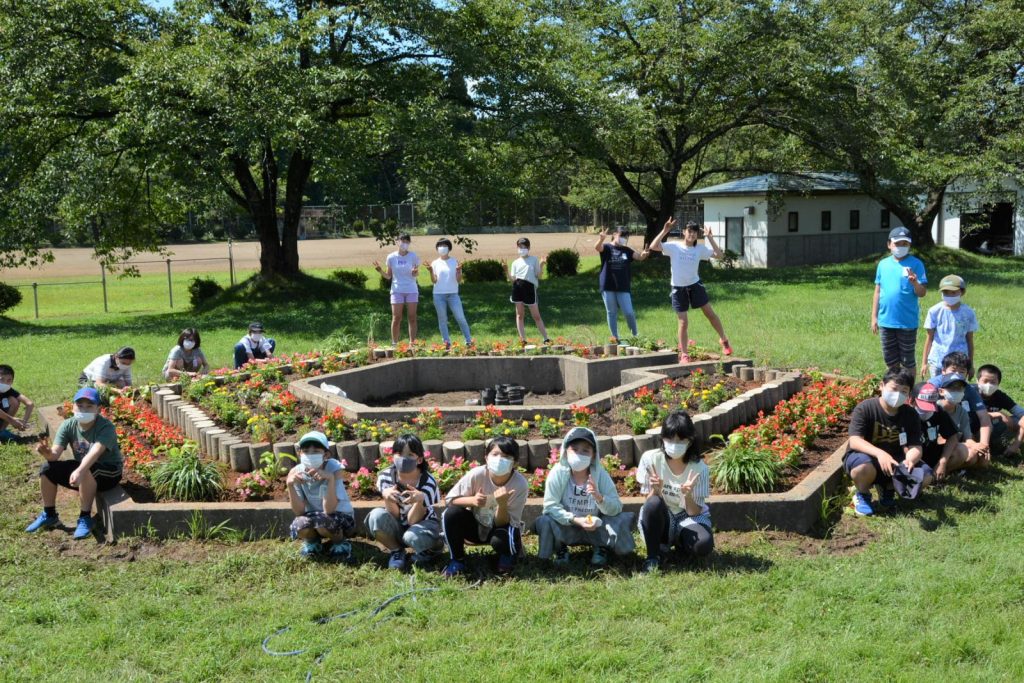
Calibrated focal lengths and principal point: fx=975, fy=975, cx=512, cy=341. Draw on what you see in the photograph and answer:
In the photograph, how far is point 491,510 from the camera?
19.0 ft

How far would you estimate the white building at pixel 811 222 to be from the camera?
33062mm

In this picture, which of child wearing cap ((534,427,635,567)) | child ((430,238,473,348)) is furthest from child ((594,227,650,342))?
child wearing cap ((534,427,635,567))

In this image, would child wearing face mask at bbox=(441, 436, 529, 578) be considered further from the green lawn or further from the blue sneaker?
the blue sneaker

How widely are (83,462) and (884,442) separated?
5478mm

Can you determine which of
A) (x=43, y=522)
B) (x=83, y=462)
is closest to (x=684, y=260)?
(x=83, y=462)

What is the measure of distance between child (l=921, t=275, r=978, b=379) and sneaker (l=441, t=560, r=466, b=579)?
15.9 feet

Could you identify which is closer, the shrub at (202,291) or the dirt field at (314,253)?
the shrub at (202,291)

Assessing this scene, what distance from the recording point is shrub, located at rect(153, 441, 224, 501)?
269 inches

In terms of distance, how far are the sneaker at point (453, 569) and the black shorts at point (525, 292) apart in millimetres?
7109

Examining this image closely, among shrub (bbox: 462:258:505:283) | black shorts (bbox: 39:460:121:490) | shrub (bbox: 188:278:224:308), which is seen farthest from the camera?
shrub (bbox: 462:258:505:283)

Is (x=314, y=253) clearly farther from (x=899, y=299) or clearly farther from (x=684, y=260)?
(x=899, y=299)

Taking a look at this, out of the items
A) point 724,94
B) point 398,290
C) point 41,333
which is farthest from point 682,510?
point 724,94

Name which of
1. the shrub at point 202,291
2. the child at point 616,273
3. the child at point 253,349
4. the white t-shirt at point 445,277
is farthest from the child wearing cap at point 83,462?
the shrub at point 202,291

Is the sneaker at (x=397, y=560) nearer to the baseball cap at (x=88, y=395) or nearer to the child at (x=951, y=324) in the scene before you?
the baseball cap at (x=88, y=395)
